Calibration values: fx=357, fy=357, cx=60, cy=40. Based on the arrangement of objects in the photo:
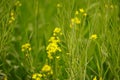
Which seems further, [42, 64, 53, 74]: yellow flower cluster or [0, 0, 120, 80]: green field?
[42, 64, 53, 74]: yellow flower cluster

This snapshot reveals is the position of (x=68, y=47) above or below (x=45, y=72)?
above

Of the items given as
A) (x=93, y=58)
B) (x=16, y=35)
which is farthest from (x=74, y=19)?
(x=16, y=35)

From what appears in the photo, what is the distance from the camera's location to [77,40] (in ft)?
7.76

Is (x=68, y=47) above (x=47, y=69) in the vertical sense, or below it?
above

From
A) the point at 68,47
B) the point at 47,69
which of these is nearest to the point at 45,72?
the point at 47,69

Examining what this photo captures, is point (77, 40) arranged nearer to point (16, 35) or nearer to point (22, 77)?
point (22, 77)

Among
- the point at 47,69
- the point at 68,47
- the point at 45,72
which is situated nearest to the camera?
the point at 68,47

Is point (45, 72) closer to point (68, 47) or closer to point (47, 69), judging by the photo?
point (47, 69)

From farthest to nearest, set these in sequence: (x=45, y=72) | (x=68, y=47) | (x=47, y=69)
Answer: (x=45, y=72)
(x=47, y=69)
(x=68, y=47)

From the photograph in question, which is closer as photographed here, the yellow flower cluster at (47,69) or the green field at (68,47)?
the green field at (68,47)

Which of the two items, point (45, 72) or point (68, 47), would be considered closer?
point (68, 47)

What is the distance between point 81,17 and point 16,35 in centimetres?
129

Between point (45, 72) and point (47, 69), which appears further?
point (45, 72)

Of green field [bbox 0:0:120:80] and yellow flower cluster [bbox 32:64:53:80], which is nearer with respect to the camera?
green field [bbox 0:0:120:80]
